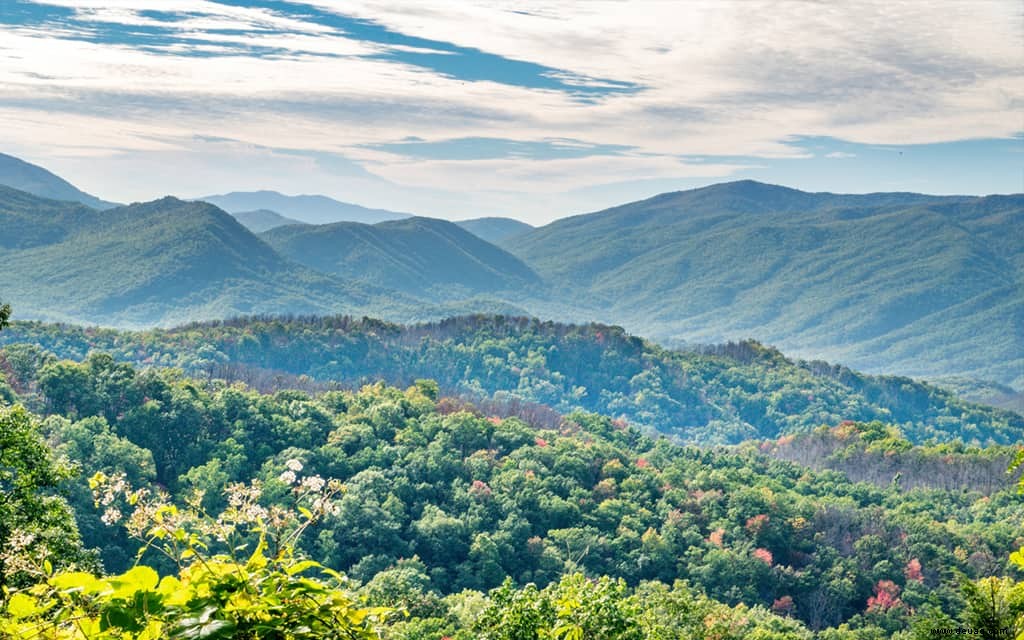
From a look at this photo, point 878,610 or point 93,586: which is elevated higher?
point 93,586

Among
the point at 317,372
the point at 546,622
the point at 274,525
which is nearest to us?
the point at 274,525

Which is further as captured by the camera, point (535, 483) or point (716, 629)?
point (535, 483)

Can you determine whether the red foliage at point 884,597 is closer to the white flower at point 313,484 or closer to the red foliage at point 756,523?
the red foliage at point 756,523

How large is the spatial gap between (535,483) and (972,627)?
6024 cm

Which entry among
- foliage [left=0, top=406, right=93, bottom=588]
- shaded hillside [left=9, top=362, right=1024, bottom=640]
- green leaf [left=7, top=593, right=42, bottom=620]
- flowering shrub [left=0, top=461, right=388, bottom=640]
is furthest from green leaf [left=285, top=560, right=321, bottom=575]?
shaded hillside [left=9, top=362, right=1024, bottom=640]

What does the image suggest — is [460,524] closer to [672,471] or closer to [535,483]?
[535,483]

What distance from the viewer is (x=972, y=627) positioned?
1858cm

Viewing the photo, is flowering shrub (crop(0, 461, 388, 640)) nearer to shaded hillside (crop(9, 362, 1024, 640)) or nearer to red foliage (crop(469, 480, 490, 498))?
shaded hillside (crop(9, 362, 1024, 640))

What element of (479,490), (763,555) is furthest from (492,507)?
(763,555)

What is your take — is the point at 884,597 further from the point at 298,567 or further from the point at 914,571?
the point at 298,567

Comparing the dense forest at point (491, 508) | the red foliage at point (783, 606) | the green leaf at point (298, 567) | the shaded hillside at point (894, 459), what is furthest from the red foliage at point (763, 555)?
the green leaf at point (298, 567)

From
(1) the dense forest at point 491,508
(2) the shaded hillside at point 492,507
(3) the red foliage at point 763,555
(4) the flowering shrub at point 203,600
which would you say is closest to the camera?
(4) the flowering shrub at point 203,600

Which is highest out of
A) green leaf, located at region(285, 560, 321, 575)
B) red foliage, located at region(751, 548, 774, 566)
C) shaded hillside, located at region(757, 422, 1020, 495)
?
green leaf, located at region(285, 560, 321, 575)

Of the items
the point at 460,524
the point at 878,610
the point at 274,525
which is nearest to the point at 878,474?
the point at 878,610
